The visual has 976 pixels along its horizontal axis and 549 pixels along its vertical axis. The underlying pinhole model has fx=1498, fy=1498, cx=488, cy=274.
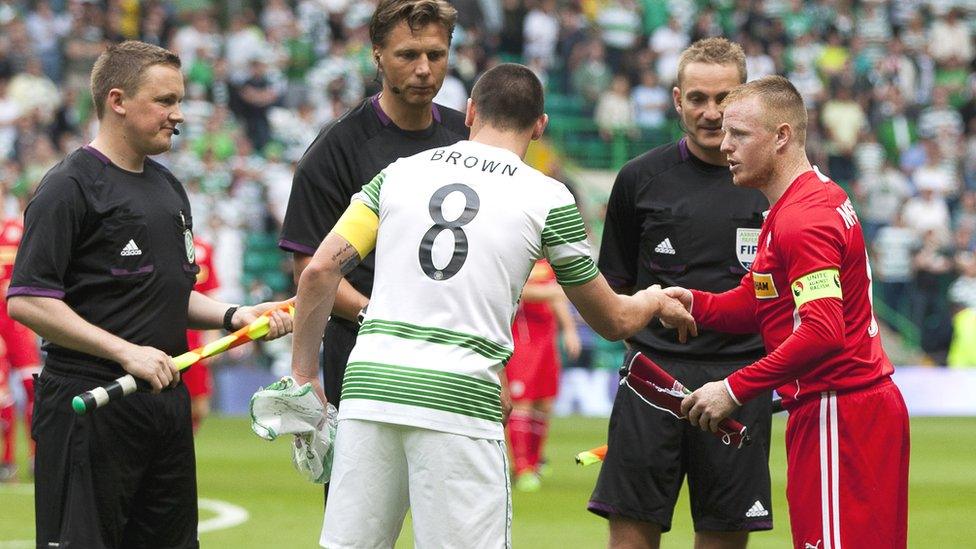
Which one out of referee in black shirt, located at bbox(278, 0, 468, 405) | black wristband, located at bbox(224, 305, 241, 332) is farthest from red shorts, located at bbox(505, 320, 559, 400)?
referee in black shirt, located at bbox(278, 0, 468, 405)

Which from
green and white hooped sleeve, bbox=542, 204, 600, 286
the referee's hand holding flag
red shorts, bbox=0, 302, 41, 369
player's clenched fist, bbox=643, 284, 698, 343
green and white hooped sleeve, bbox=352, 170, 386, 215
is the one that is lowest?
red shorts, bbox=0, 302, 41, 369

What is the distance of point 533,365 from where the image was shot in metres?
12.9

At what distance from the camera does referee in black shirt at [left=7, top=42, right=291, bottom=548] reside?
18.6 ft

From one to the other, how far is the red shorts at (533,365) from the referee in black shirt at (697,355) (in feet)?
19.6

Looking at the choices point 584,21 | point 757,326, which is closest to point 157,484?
point 757,326

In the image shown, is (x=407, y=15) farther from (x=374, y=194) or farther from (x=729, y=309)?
(x=729, y=309)

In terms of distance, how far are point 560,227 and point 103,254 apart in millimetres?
1819

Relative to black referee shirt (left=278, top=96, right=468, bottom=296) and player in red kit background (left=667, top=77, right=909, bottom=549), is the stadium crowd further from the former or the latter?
player in red kit background (left=667, top=77, right=909, bottom=549)

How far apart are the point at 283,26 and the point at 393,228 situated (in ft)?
64.4

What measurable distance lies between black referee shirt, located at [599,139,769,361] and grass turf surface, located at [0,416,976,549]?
11.1ft

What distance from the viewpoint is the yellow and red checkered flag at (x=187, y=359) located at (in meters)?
5.42

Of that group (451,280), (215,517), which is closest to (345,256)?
(451,280)

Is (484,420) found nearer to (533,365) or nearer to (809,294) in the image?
(809,294)

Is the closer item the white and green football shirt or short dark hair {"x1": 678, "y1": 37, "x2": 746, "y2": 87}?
the white and green football shirt
